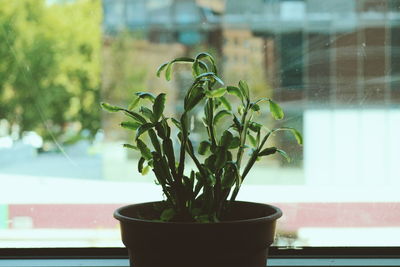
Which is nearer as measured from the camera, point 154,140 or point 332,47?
point 154,140

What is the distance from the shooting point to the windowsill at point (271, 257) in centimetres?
115

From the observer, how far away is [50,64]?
4.42 feet

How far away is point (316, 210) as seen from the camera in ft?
4.12

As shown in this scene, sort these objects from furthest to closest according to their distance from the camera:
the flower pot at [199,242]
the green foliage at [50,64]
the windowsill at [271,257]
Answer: the green foliage at [50,64], the windowsill at [271,257], the flower pot at [199,242]

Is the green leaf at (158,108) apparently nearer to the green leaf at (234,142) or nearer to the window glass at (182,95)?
the green leaf at (234,142)

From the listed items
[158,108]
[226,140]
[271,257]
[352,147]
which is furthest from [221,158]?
[352,147]

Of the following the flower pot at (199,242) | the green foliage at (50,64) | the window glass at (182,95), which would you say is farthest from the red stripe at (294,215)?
the flower pot at (199,242)

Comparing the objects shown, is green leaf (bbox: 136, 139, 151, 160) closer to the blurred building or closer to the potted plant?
the potted plant

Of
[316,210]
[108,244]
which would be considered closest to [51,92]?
[108,244]

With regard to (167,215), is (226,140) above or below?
above

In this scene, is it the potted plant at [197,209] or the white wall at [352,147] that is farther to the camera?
the white wall at [352,147]

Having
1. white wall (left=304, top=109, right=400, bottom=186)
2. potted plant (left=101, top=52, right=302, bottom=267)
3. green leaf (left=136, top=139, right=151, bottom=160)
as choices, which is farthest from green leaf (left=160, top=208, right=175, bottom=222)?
white wall (left=304, top=109, right=400, bottom=186)

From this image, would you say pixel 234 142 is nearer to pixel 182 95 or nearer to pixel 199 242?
pixel 199 242

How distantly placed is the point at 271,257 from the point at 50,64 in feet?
2.83
